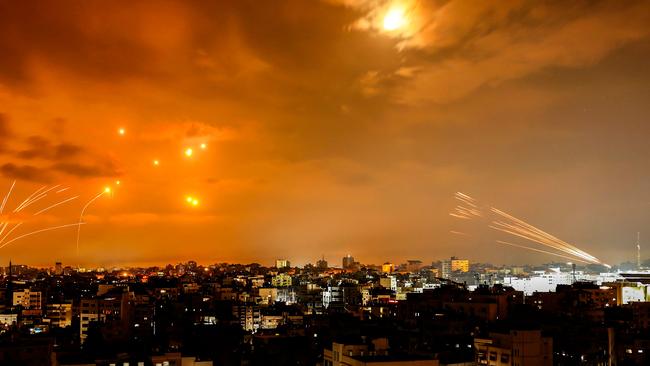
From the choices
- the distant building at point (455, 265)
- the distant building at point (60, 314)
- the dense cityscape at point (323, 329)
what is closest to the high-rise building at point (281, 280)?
the dense cityscape at point (323, 329)

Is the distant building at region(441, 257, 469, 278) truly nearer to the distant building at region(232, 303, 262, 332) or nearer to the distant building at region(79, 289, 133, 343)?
the distant building at region(232, 303, 262, 332)

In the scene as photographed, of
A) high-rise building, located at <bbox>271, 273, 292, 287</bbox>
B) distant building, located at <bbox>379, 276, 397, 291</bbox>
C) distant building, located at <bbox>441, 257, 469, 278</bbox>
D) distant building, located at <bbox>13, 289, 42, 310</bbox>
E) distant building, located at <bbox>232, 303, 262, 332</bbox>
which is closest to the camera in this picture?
distant building, located at <bbox>232, 303, 262, 332</bbox>

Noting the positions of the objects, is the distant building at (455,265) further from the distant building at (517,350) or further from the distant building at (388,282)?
the distant building at (517,350)

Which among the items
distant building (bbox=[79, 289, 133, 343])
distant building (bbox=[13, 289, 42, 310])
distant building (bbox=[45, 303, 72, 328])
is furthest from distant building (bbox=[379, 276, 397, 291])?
distant building (bbox=[79, 289, 133, 343])

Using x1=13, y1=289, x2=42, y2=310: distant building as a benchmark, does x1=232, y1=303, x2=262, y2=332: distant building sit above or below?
below

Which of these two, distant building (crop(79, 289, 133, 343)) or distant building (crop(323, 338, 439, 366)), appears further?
distant building (crop(79, 289, 133, 343))

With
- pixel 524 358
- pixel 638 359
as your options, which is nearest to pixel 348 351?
pixel 524 358
